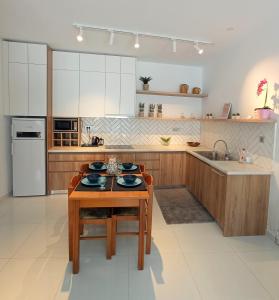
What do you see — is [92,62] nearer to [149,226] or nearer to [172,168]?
[172,168]

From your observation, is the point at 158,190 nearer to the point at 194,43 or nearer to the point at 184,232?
the point at 184,232

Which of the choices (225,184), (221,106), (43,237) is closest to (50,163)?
(43,237)

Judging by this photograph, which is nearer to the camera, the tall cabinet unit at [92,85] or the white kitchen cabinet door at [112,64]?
the tall cabinet unit at [92,85]

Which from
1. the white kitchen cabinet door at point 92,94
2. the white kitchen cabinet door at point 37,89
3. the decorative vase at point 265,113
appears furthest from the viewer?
the white kitchen cabinet door at point 92,94

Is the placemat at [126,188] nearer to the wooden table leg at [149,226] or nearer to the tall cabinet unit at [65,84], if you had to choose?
the wooden table leg at [149,226]

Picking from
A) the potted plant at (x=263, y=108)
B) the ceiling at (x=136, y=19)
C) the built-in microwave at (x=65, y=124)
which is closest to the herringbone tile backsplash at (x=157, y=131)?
the built-in microwave at (x=65, y=124)

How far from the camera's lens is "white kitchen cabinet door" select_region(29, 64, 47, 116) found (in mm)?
3570

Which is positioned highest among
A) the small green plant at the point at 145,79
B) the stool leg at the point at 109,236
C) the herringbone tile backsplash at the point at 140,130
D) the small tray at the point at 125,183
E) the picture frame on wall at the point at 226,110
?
the small green plant at the point at 145,79

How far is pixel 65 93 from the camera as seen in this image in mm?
3906

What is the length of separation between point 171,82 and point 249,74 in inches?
71.6

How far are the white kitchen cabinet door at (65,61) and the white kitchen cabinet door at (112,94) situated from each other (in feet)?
1.93

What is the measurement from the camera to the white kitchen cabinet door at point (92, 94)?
3.95m

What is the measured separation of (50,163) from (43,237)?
5.00 ft

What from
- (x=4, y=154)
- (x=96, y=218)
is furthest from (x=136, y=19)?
(x=4, y=154)
